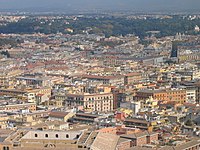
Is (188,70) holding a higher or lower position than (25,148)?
lower

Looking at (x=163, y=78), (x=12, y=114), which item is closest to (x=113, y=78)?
(x=163, y=78)

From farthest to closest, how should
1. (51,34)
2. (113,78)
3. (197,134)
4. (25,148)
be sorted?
(51,34)
(113,78)
(197,134)
(25,148)

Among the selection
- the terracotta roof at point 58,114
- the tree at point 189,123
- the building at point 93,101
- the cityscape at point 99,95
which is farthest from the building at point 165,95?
the tree at point 189,123

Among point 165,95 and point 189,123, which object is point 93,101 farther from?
point 189,123

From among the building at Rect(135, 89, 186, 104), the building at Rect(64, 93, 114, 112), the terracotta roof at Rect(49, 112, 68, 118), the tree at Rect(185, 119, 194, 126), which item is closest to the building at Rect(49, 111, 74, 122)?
the terracotta roof at Rect(49, 112, 68, 118)

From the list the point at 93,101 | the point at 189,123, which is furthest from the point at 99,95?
the point at 189,123

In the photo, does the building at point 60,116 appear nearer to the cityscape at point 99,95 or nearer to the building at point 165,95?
the cityscape at point 99,95

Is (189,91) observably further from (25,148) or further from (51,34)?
(51,34)

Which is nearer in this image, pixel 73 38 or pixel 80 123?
pixel 80 123
